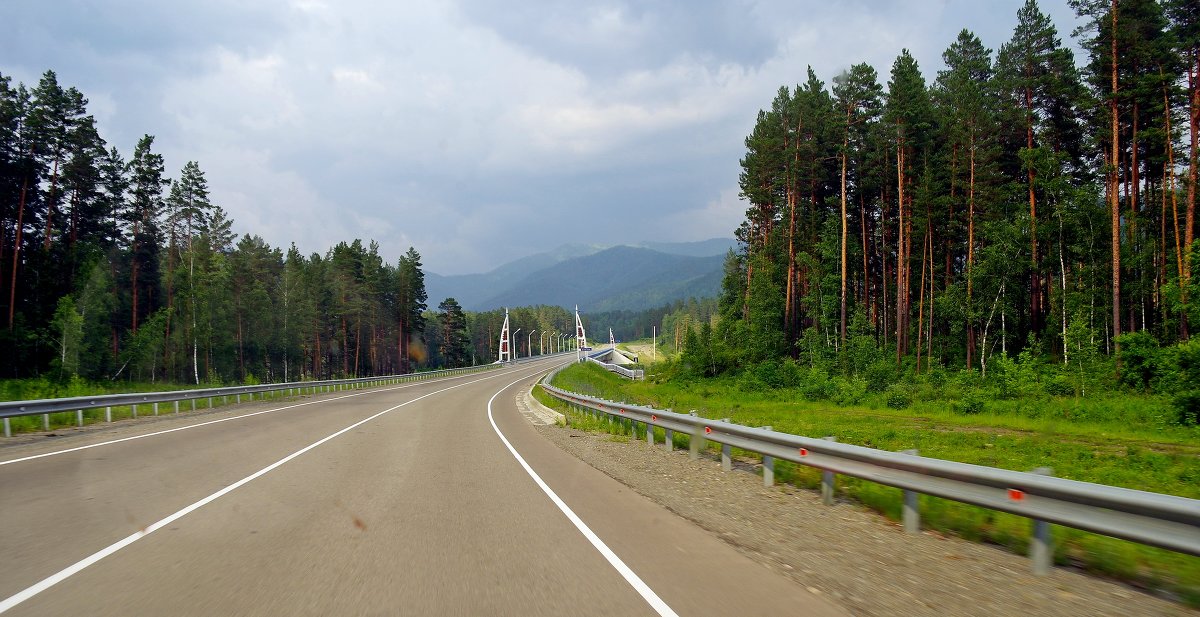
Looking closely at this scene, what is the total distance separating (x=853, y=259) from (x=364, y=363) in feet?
218

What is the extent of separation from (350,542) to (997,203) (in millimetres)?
38994

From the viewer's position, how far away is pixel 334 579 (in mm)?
5160

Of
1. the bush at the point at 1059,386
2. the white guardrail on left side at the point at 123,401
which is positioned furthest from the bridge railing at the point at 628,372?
the bush at the point at 1059,386

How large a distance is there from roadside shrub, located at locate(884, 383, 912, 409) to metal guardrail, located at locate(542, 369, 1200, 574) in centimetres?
2262

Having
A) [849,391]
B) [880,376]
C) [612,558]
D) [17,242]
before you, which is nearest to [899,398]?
[849,391]

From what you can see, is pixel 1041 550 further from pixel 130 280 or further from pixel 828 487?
pixel 130 280

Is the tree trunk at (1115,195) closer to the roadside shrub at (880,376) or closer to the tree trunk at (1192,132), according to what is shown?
the tree trunk at (1192,132)

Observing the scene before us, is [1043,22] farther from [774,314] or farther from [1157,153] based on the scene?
[774,314]

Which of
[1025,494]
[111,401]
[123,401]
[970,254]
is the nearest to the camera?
[1025,494]

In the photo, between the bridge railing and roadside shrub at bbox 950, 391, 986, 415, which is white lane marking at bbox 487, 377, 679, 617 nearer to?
roadside shrub at bbox 950, 391, 986, 415

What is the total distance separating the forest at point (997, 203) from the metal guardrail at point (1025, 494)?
63.8 feet

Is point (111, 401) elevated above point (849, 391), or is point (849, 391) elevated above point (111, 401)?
point (111, 401)

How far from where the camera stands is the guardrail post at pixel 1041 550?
540cm

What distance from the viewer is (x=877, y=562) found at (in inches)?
227
